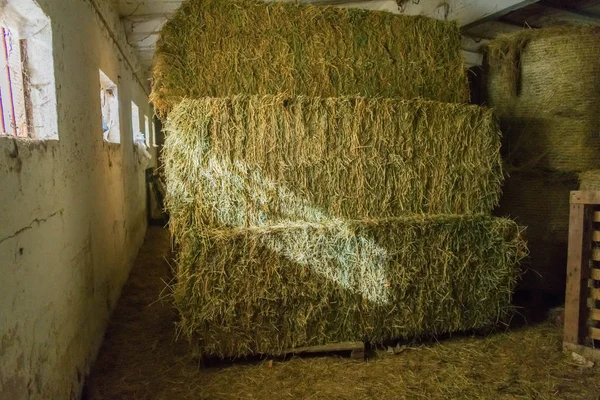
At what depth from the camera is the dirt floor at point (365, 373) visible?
2045 mm

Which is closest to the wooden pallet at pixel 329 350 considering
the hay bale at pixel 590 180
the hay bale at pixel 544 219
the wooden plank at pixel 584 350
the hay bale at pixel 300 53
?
the wooden plank at pixel 584 350

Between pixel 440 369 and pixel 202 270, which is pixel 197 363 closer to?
pixel 202 270

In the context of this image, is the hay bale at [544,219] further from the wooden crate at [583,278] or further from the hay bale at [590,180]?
the wooden crate at [583,278]

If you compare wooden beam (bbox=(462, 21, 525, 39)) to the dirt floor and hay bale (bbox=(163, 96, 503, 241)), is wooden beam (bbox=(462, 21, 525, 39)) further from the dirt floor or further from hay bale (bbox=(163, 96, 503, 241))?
the dirt floor

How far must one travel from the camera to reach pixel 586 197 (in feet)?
7.61

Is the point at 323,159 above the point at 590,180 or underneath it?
above

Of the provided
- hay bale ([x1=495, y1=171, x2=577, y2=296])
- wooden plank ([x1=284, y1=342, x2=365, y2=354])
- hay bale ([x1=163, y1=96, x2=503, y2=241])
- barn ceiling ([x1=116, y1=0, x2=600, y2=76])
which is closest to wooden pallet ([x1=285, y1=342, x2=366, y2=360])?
wooden plank ([x1=284, y1=342, x2=365, y2=354])

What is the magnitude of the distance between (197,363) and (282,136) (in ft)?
4.90

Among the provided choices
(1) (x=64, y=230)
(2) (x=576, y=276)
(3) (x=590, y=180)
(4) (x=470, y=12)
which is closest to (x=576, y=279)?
(2) (x=576, y=276)

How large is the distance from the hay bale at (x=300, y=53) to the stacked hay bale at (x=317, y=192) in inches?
0.4

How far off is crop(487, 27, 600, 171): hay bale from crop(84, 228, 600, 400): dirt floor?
133 centimetres

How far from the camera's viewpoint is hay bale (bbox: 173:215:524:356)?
7.18 ft

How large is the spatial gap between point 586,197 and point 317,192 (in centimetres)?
166

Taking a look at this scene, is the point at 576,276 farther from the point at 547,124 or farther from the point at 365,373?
the point at 365,373
